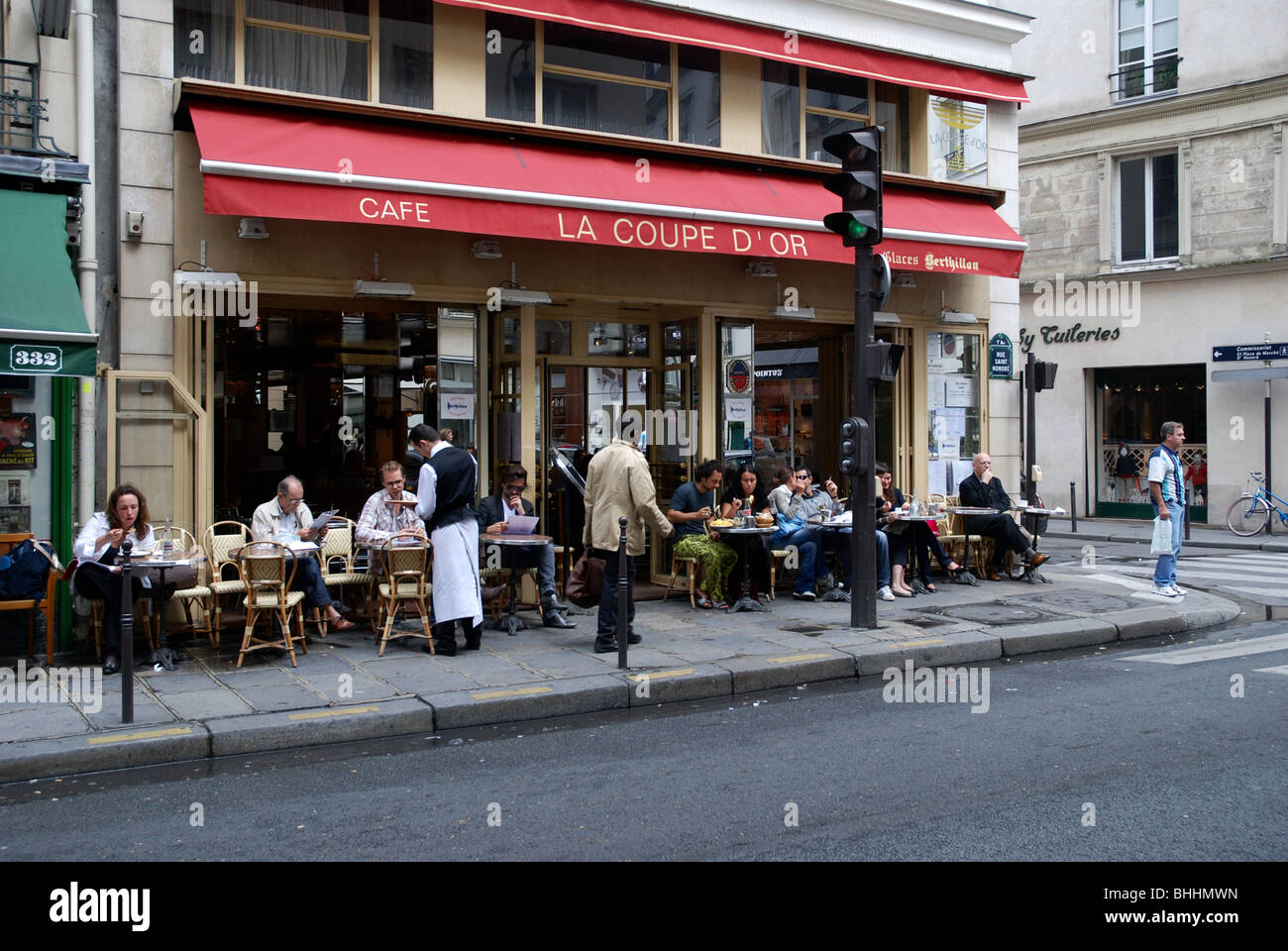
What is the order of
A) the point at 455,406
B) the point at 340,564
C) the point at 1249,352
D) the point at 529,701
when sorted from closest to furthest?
the point at 529,701 → the point at 340,564 → the point at 455,406 → the point at 1249,352

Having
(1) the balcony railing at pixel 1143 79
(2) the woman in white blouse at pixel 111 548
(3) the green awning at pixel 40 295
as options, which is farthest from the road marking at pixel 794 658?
(1) the balcony railing at pixel 1143 79

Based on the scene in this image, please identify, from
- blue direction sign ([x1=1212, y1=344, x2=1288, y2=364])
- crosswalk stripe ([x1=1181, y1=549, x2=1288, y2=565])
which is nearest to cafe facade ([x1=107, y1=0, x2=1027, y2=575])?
crosswalk stripe ([x1=1181, y1=549, x2=1288, y2=565])

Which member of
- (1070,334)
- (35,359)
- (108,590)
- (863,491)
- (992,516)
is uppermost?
(1070,334)

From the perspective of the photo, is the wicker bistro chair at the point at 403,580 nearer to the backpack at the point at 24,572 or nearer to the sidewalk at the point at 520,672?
the sidewalk at the point at 520,672

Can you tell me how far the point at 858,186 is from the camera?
9.13 m

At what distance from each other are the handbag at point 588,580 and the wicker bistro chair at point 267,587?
2271mm

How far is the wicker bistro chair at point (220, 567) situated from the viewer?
853 cm

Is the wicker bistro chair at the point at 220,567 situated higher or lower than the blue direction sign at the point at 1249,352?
lower

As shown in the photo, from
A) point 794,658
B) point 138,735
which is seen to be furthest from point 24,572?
point 794,658

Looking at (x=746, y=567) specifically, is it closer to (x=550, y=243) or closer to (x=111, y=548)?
(x=550, y=243)

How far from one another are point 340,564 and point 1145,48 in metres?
19.4

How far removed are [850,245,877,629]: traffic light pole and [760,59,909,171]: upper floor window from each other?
3.45 metres

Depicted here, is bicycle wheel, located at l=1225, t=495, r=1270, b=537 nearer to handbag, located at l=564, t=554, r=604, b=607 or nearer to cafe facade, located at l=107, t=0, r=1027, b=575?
cafe facade, located at l=107, t=0, r=1027, b=575
